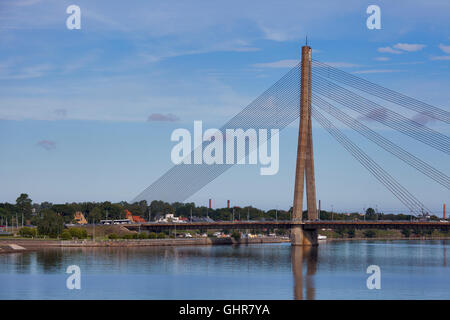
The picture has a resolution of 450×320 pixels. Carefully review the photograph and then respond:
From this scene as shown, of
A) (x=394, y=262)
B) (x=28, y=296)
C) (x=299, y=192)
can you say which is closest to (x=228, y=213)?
(x=299, y=192)

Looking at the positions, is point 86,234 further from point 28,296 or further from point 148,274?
point 28,296

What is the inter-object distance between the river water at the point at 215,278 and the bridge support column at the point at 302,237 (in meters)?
20.8

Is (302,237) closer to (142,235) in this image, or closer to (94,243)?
(142,235)

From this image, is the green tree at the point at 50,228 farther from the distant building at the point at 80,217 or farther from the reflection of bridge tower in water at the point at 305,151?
the distant building at the point at 80,217

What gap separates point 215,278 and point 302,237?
48049 millimetres

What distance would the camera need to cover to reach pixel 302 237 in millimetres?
104750

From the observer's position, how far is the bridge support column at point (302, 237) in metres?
103

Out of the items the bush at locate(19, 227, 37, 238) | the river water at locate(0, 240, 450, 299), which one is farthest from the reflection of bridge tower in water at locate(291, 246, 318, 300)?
the bush at locate(19, 227, 37, 238)

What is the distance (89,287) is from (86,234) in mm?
66082

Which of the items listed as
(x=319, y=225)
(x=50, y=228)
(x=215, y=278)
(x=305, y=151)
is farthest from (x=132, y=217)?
(x=215, y=278)

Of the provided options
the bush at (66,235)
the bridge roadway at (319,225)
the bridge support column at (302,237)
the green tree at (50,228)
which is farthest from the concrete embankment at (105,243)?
the bridge support column at (302,237)

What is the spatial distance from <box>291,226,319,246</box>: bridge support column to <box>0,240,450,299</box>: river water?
820 inches

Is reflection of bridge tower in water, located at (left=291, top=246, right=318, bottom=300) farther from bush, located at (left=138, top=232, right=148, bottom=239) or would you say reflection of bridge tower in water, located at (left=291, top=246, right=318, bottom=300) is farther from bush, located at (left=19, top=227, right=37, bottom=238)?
bush, located at (left=19, top=227, right=37, bottom=238)
